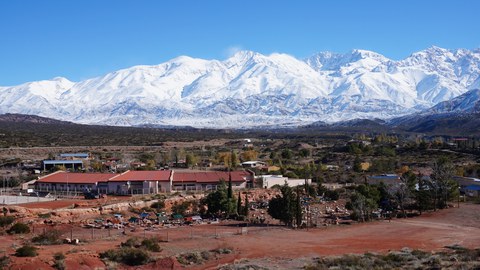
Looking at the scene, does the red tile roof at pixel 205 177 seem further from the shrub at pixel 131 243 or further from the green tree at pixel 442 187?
the shrub at pixel 131 243

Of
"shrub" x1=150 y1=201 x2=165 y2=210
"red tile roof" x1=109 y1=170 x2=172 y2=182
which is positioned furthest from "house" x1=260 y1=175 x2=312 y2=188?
"shrub" x1=150 y1=201 x2=165 y2=210

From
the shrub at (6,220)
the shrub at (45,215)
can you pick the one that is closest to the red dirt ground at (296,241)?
the shrub at (6,220)

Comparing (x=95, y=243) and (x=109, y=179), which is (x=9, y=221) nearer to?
(x=95, y=243)

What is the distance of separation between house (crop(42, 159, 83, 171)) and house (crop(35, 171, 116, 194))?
15.5m

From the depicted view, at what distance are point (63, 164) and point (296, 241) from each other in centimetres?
4526

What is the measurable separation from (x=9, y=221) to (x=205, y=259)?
1479cm

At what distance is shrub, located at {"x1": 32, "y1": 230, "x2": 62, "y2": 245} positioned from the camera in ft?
105

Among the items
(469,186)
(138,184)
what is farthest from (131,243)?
(469,186)

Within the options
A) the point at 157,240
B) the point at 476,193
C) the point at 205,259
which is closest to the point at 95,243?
the point at 157,240

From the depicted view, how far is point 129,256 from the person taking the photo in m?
28.9

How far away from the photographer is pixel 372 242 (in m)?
35.3

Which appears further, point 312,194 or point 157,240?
point 312,194

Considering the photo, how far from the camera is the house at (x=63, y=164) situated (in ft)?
236

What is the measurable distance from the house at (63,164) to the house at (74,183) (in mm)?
15528
